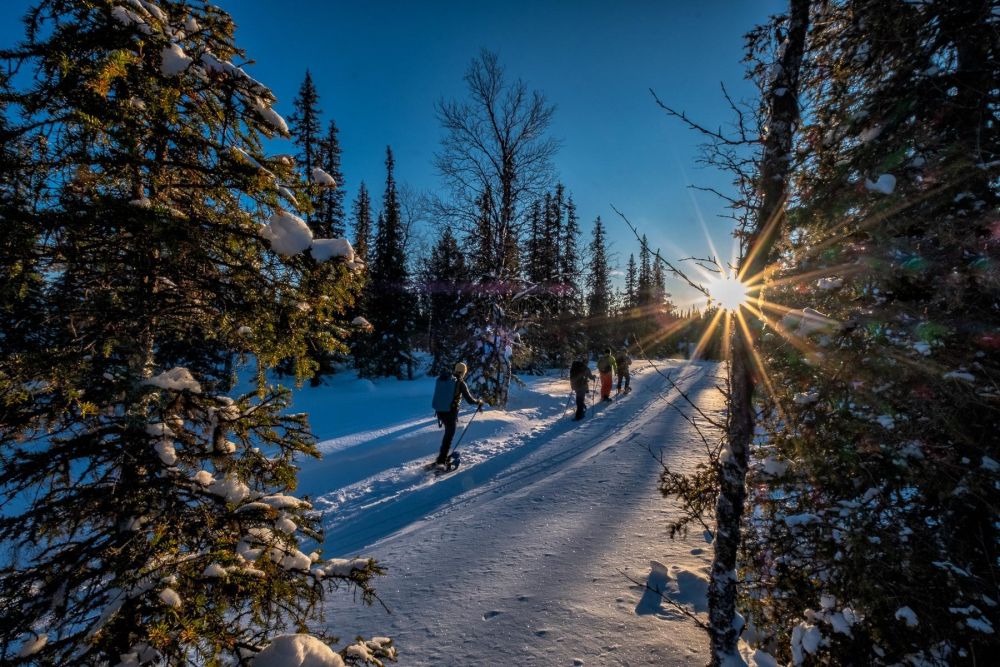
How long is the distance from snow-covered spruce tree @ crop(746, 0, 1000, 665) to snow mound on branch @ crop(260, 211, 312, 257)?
371 cm

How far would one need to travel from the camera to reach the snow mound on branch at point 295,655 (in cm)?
197

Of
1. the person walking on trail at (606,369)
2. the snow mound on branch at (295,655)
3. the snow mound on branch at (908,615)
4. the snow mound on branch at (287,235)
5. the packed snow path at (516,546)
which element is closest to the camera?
the snow mound on branch at (295,655)

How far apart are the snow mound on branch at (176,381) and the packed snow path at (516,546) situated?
267 cm

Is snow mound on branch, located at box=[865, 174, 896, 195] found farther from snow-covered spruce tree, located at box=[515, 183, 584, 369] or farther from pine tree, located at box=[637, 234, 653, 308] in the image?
pine tree, located at box=[637, 234, 653, 308]

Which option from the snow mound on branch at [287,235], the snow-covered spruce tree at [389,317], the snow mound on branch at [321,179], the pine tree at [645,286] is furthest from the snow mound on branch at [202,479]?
the pine tree at [645,286]

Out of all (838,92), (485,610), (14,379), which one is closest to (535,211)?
(838,92)

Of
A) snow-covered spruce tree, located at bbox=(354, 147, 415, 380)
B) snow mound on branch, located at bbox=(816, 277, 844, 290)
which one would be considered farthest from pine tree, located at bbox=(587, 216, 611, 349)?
snow mound on branch, located at bbox=(816, 277, 844, 290)

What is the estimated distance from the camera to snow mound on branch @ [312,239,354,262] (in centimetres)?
243

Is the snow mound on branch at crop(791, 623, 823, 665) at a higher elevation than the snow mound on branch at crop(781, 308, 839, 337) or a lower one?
lower

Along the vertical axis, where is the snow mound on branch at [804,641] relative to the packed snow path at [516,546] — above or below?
above

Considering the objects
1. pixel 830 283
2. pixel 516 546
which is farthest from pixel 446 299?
pixel 830 283

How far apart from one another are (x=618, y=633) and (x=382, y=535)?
3480 millimetres

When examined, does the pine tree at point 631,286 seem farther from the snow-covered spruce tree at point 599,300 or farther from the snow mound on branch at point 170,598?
the snow mound on branch at point 170,598

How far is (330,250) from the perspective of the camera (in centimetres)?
246
